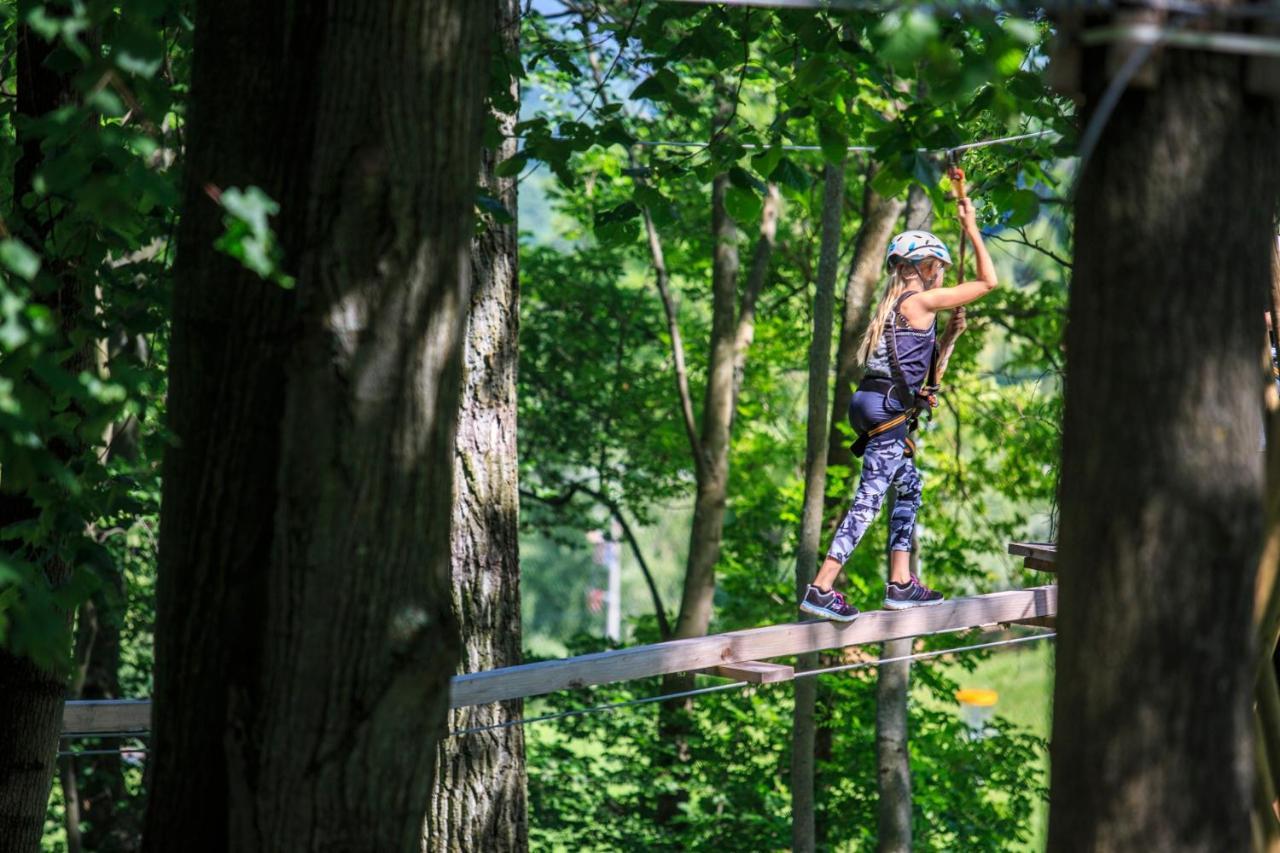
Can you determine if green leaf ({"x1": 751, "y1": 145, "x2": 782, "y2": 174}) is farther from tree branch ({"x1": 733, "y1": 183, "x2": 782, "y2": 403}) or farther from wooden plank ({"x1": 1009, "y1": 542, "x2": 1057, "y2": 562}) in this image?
tree branch ({"x1": 733, "y1": 183, "x2": 782, "y2": 403})

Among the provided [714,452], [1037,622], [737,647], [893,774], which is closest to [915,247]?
[737,647]

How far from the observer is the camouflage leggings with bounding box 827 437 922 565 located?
612 cm

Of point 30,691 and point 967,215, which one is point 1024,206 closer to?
point 967,215

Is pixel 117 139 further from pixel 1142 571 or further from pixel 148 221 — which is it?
pixel 1142 571

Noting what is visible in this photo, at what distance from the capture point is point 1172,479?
8.29 ft

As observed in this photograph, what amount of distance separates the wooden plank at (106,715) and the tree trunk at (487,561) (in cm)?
112

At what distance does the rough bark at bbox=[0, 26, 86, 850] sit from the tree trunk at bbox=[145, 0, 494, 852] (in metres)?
1.42

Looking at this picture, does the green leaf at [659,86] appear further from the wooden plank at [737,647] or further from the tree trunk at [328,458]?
the wooden plank at [737,647]

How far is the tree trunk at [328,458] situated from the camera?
105 inches

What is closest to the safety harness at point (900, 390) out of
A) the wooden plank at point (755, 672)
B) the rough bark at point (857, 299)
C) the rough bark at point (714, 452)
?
the wooden plank at point (755, 672)

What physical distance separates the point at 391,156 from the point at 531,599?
53252 mm

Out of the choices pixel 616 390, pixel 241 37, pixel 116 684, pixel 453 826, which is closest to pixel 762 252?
pixel 616 390

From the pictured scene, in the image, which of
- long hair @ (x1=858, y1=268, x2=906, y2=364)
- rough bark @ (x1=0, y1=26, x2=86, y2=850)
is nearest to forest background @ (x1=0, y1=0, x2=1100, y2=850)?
long hair @ (x1=858, y1=268, x2=906, y2=364)

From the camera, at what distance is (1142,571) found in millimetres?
2529
